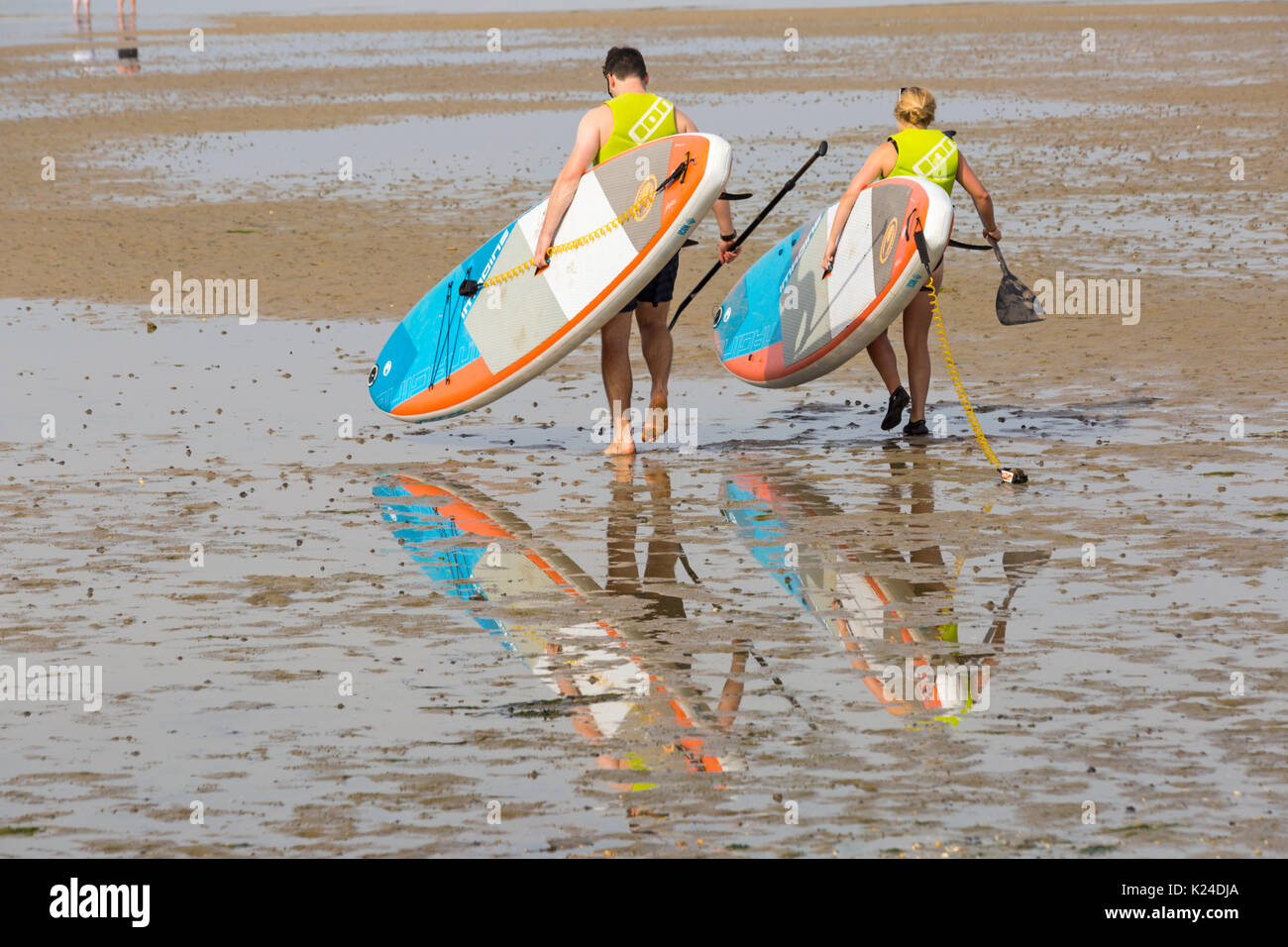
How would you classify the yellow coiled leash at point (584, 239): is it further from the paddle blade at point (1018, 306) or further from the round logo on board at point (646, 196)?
the paddle blade at point (1018, 306)

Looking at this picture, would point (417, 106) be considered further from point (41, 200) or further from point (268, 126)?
point (41, 200)

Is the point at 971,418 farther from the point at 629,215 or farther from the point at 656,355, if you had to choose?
the point at 629,215

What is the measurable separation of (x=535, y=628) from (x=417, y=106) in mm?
29594

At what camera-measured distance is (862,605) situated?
7.45 metres

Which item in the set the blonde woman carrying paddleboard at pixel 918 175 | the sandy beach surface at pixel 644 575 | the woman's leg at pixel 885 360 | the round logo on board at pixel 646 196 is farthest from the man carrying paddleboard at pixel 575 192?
the woman's leg at pixel 885 360

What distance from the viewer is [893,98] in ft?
114

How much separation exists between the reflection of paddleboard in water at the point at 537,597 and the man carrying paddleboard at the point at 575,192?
1.23 metres

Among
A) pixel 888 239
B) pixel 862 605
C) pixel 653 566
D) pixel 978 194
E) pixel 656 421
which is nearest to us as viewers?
pixel 862 605

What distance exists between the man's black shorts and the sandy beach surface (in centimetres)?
83

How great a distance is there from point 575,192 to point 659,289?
2.28ft

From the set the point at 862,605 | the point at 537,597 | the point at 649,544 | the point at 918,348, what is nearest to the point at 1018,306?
the point at 918,348

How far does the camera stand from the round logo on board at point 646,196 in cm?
1028

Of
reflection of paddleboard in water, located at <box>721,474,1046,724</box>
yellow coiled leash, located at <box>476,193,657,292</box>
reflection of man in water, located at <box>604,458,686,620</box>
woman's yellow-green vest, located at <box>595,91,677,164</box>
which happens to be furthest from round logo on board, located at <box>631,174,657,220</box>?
reflection of paddleboard in water, located at <box>721,474,1046,724</box>

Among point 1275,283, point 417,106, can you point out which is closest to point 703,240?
point 1275,283
